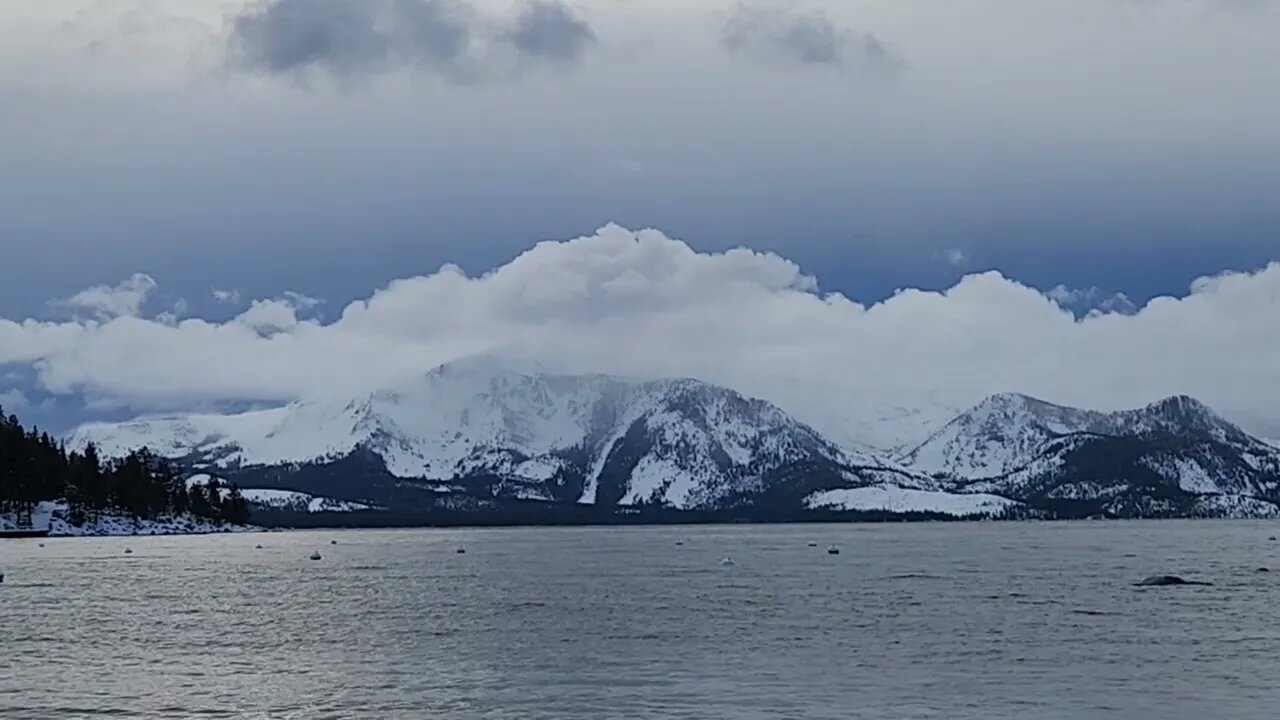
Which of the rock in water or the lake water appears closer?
the lake water

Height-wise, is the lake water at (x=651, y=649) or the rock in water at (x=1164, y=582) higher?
the rock in water at (x=1164, y=582)

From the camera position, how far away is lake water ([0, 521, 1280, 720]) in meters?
59.9

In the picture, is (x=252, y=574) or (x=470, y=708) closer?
(x=470, y=708)

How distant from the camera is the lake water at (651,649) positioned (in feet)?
197

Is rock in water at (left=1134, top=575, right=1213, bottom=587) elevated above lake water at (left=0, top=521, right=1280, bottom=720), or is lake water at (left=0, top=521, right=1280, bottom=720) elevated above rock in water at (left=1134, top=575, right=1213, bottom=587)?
rock in water at (left=1134, top=575, right=1213, bottom=587)

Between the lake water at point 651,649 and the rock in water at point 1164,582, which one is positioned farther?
the rock in water at point 1164,582

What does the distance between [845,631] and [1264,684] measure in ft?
93.0

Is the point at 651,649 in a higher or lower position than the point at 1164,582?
lower

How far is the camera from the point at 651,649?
262 ft

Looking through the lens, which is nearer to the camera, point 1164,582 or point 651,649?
point 651,649

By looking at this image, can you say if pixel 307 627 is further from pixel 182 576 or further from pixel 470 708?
pixel 182 576

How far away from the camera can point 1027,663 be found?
7169 centimetres

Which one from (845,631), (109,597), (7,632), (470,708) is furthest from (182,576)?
(470,708)

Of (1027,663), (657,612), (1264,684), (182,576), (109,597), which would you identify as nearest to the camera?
(1264,684)
